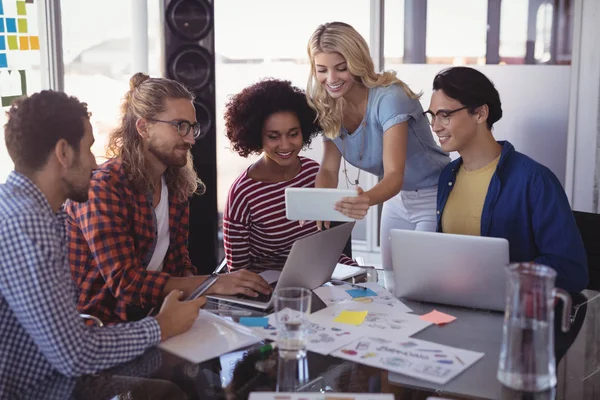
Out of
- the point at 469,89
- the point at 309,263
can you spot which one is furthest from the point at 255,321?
the point at 469,89

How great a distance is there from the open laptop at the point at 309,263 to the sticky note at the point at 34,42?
2078mm

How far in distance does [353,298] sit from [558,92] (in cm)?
264

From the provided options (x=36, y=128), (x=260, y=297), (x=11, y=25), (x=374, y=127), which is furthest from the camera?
(x=11, y=25)

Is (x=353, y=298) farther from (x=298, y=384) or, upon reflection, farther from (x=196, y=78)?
(x=196, y=78)

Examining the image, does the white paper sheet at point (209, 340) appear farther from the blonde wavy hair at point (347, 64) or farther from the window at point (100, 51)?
the window at point (100, 51)

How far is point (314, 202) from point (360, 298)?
0.98 feet

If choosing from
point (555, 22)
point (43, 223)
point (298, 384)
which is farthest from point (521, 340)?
point (555, 22)

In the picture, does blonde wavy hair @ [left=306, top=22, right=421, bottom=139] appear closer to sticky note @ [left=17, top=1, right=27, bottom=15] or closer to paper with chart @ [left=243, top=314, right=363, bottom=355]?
paper with chart @ [left=243, top=314, right=363, bottom=355]

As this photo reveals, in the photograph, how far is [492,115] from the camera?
2.25 meters

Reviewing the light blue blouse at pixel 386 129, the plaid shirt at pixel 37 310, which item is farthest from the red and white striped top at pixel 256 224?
the plaid shirt at pixel 37 310

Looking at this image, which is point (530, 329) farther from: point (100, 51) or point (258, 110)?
point (100, 51)

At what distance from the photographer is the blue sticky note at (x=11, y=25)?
325 cm

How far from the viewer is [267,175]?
2.69 metres

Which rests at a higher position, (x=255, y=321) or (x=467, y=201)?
(x=467, y=201)
